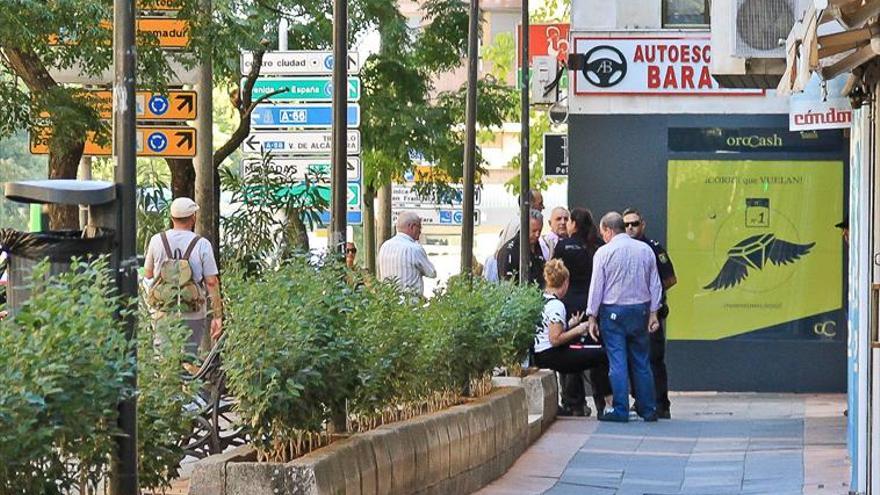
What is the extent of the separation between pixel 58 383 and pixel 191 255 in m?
8.05

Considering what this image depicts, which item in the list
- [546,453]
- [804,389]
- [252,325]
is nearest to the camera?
[252,325]

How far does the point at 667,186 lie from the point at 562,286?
400cm

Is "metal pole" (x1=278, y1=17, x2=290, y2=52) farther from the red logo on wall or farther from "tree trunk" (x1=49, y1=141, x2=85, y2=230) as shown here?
the red logo on wall

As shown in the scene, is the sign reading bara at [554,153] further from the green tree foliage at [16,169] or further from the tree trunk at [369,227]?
the green tree foliage at [16,169]

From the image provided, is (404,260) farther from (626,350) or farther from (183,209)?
(183,209)

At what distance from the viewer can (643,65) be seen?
2038cm

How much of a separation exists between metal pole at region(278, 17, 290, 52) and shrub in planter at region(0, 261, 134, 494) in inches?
635

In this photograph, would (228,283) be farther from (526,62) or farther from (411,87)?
(411,87)

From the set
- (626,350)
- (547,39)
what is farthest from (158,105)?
(547,39)

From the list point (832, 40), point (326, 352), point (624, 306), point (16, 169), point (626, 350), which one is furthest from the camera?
point (16, 169)

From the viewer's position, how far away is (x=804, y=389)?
1983 cm

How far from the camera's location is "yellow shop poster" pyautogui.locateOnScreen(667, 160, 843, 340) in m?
19.8

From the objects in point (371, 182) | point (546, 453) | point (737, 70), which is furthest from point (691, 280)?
point (371, 182)

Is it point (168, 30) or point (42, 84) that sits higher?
point (168, 30)
